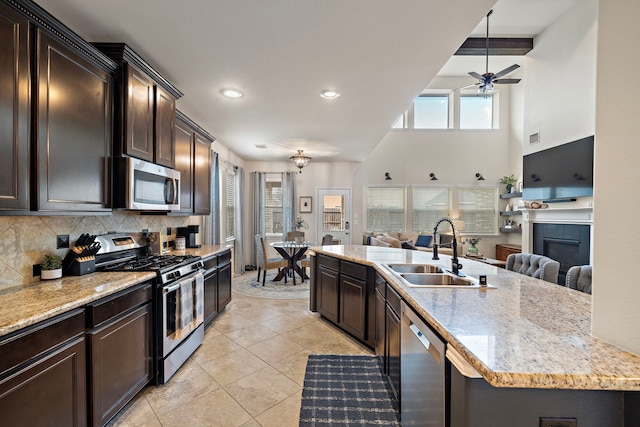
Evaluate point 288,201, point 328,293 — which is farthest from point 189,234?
point 288,201

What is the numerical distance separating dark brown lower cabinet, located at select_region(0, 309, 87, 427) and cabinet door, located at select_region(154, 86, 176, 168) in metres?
1.48

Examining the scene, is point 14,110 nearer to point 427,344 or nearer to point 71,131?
point 71,131

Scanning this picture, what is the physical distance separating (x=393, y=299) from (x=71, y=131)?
229cm

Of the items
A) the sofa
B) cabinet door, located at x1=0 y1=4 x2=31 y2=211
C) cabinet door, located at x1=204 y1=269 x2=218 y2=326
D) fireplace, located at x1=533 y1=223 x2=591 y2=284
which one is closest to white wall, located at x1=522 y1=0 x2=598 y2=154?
fireplace, located at x1=533 y1=223 x2=591 y2=284

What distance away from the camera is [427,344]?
1259 mm

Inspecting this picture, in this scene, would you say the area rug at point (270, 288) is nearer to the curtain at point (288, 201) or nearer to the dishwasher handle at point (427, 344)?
the curtain at point (288, 201)

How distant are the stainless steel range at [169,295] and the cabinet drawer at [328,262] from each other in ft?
4.41

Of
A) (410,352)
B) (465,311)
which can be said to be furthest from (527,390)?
(410,352)

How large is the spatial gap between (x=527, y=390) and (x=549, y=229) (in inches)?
221

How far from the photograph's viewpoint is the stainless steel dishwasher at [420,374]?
1138mm

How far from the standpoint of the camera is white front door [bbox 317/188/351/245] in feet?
23.4

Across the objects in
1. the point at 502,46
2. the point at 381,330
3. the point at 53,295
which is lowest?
the point at 381,330

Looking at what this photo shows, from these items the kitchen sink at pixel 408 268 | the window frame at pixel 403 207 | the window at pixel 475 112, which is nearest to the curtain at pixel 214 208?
the kitchen sink at pixel 408 268

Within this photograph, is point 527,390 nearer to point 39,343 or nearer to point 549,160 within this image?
point 39,343
